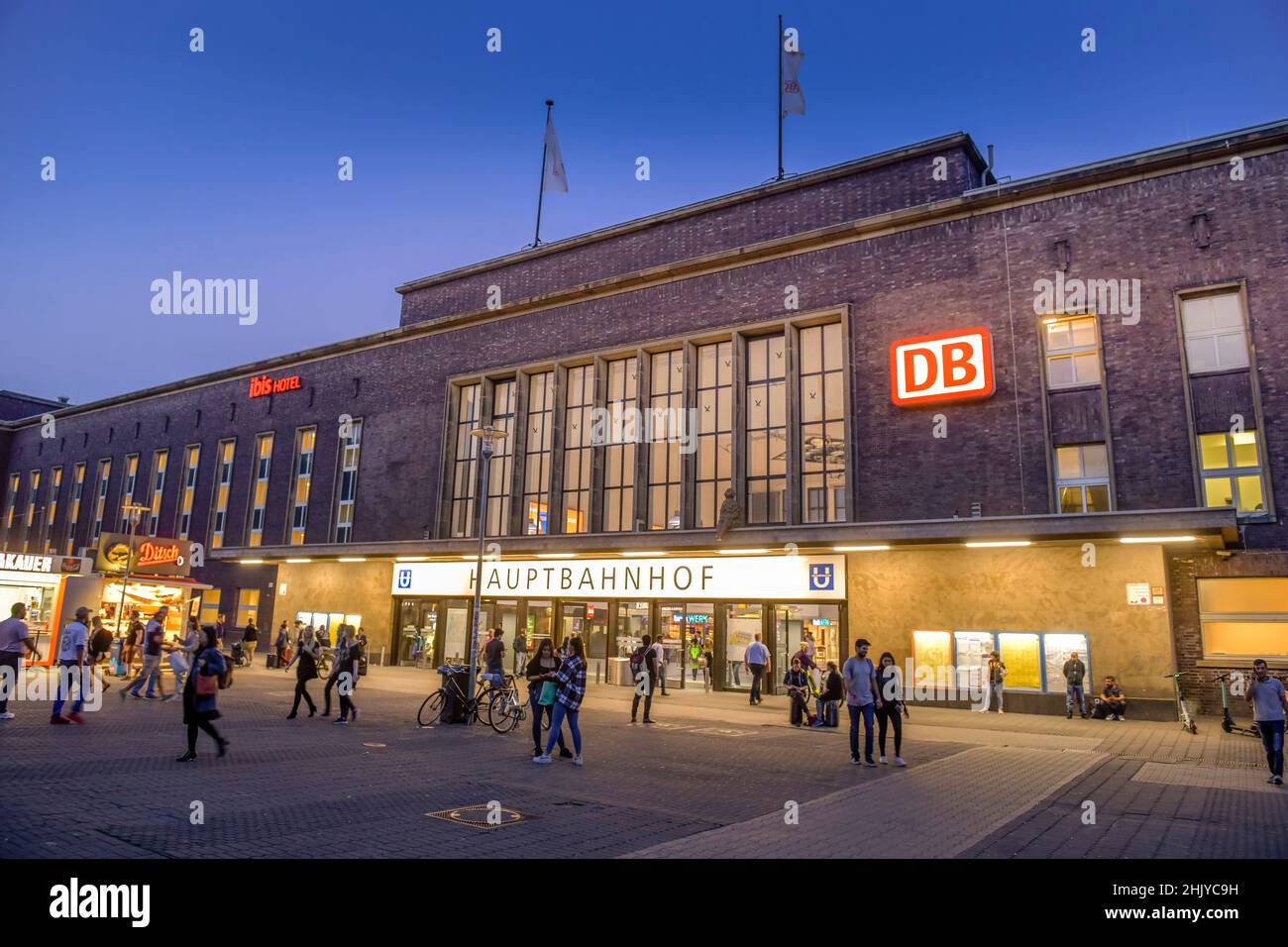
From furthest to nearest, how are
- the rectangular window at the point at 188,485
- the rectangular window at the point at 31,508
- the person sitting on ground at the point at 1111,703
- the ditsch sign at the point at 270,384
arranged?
1. the rectangular window at the point at 31,508
2. the rectangular window at the point at 188,485
3. the ditsch sign at the point at 270,384
4. the person sitting on ground at the point at 1111,703

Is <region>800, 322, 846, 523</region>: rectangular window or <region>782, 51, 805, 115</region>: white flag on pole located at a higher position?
<region>782, 51, 805, 115</region>: white flag on pole

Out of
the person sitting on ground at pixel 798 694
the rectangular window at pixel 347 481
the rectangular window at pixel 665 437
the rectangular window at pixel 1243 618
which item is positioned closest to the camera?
the person sitting on ground at pixel 798 694

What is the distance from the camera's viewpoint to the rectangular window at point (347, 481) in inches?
1591

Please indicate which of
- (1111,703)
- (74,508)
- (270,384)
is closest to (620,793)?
(1111,703)

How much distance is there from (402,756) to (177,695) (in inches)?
463

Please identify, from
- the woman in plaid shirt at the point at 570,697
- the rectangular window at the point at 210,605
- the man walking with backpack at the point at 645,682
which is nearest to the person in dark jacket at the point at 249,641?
the rectangular window at the point at 210,605

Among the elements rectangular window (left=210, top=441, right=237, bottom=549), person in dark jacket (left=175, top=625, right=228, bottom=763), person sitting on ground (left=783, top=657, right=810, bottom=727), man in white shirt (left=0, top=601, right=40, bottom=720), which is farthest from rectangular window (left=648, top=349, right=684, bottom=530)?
rectangular window (left=210, top=441, right=237, bottom=549)

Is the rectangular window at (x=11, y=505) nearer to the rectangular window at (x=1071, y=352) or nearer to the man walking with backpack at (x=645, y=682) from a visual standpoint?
the man walking with backpack at (x=645, y=682)

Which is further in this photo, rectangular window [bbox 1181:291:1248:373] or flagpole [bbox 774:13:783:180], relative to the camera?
flagpole [bbox 774:13:783:180]

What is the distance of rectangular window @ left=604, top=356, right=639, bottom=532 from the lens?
32.0 metres

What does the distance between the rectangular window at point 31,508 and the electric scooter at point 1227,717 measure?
76474mm

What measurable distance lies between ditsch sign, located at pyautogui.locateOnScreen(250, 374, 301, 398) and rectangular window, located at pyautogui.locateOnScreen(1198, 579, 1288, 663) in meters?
42.3

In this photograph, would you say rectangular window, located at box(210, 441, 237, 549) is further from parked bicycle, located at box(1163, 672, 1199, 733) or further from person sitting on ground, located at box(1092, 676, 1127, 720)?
parked bicycle, located at box(1163, 672, 1199, 733)
